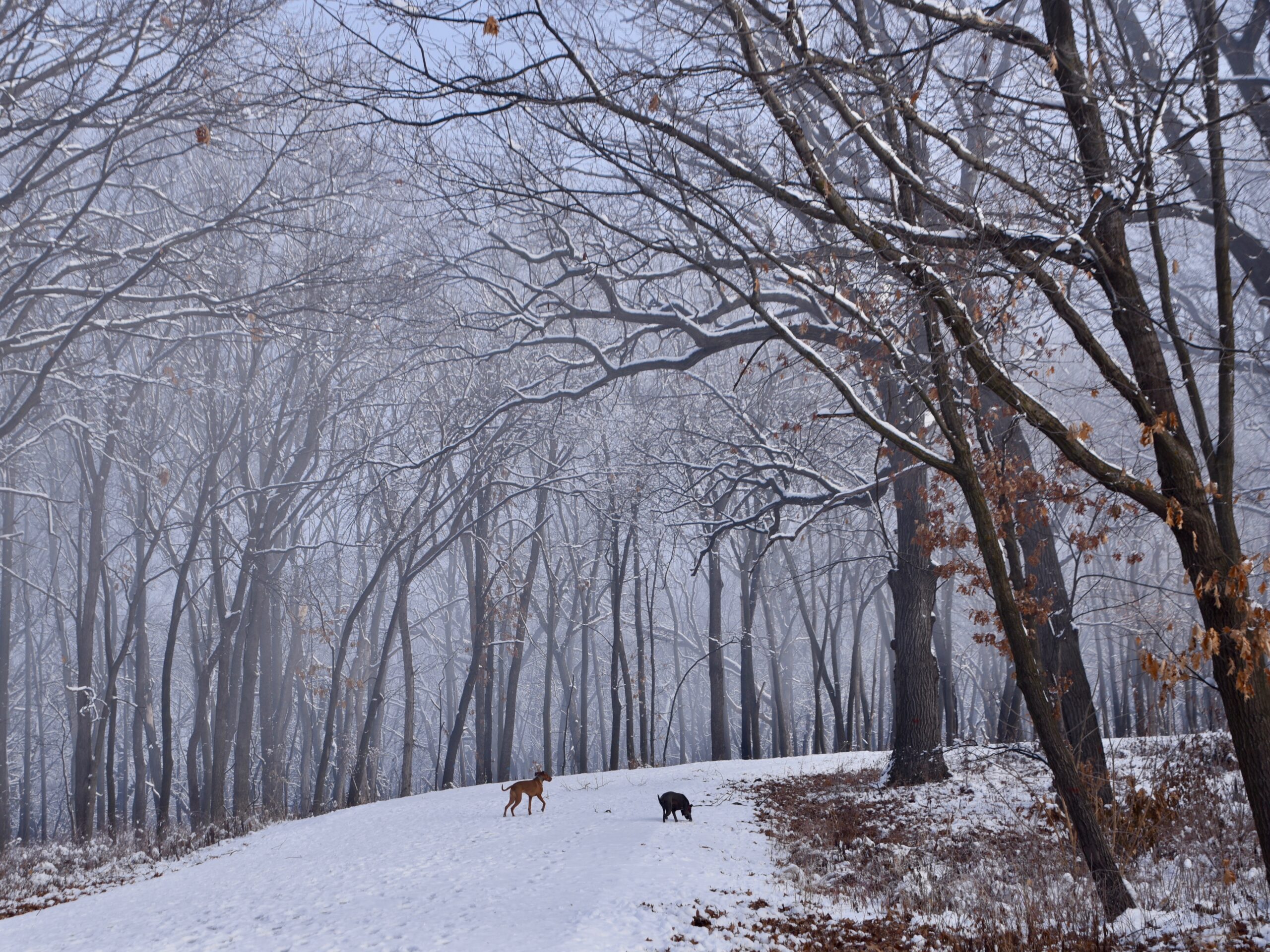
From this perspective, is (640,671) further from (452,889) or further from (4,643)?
(4,643)

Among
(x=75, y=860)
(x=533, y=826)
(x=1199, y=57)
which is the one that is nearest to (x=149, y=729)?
(x=75, y=860)

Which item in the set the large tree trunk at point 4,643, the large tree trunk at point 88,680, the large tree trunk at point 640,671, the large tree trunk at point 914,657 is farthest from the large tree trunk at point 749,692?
the large tree trunk at point 4,643

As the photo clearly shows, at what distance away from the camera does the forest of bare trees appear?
5.12 m

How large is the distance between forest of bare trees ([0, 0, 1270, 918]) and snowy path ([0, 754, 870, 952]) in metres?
2.87

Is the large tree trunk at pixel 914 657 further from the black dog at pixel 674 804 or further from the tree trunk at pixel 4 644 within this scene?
the tree trunk at pixel 4 644

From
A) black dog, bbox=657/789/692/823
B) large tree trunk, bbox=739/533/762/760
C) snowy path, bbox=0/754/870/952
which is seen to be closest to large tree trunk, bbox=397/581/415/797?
large tree trunk, bbox=739/533/762/760

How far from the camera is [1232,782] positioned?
9.72 m

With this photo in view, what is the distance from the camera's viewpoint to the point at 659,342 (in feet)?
59.9

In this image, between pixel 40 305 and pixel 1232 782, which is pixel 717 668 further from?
pixel 40 305

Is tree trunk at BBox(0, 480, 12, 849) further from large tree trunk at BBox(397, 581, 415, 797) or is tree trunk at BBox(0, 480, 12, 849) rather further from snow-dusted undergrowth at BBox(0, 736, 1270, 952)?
snow-dusted undergrowth at BBox(0, 736, 1270, 952)

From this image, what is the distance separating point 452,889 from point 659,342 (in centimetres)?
1345

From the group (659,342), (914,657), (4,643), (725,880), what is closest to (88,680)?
(4,643)

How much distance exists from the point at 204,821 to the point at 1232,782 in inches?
671

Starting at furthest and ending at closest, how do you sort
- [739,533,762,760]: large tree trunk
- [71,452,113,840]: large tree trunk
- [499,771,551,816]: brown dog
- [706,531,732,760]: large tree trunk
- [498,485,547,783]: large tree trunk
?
[498,485,547,783]: large tree trunk, [739,533,762,760]: large tree trunk, [706,531,732,760]: large tree trunk, [71,452,113,840]: large tree trunk, [499,771,551,816]: brown dog
